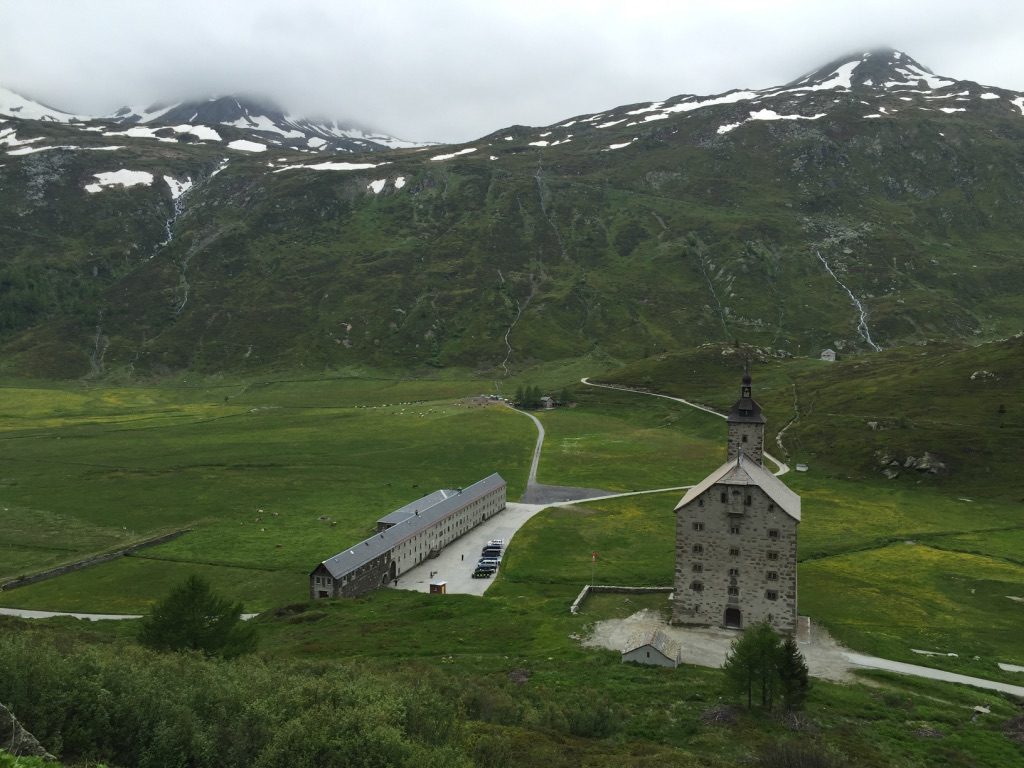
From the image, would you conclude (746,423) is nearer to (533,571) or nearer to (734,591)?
(734,591)

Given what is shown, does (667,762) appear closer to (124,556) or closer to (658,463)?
(124,556)

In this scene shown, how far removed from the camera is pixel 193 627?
54.6 meters

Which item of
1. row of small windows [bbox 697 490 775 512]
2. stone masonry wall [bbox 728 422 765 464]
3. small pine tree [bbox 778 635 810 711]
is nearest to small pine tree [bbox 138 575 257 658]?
small pine tree [bbox 778 635 810 711]

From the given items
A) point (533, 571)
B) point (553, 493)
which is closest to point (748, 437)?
point (533, 571)

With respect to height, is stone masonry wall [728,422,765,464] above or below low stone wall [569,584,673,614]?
above

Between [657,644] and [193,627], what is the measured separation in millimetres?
36287

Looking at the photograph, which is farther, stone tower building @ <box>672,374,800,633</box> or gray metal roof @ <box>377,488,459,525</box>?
gray metal roof @ <box>377,488,459,525</box>

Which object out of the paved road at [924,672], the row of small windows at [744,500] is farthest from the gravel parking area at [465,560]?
the paved road at [924,672]

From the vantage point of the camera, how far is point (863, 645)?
63.3 m

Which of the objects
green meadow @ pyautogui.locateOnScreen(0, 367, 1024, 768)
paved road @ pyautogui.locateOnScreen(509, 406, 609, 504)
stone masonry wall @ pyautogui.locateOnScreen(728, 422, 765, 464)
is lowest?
paved road @ pyautogui.locateOnScreen(509, 406, 609, 504)

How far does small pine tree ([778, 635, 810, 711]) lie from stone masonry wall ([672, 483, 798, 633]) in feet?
65.4

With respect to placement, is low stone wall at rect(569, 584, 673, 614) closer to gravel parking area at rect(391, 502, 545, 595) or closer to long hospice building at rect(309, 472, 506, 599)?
gravel parking area at rect(391, 502, 545, 595)

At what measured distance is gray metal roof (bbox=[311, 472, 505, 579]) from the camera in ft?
268

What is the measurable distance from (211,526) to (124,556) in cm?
1446
